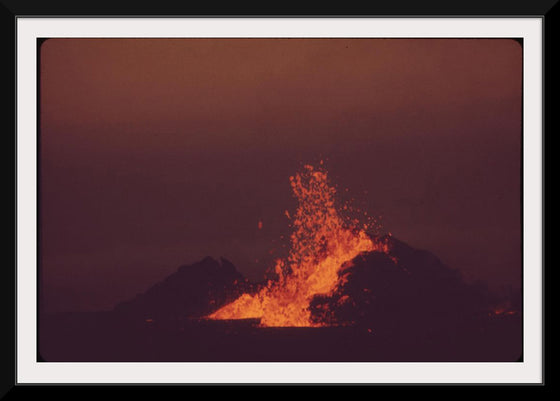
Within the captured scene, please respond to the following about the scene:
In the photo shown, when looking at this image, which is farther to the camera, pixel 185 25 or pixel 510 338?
pixel 510 338

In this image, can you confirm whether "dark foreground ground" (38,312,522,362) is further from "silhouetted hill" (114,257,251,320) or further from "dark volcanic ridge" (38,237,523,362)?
"silhouetted hill" (114,257,251,320)

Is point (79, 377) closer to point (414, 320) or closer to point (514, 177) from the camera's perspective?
point (514, 177)

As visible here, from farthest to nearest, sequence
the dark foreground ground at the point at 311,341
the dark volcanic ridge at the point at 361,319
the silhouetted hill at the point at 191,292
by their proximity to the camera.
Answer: the silhouetted hill at the point at 191,292 < the dark volcanic ridge at the point at 361,319 < the dark foreground ground at the point at 311,341

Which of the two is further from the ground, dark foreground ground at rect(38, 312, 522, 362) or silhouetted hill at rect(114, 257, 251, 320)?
silhouetted hill at rect(114, 257, 251, 320)

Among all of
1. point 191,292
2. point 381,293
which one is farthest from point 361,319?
point 191,292

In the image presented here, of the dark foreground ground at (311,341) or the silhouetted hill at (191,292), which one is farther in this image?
the silhouetted hill at (191,292)

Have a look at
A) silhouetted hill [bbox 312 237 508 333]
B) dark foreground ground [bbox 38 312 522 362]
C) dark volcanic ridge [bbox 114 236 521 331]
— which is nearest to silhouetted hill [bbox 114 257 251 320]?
dark volcanic ridge [bbox 114 236 521 331]

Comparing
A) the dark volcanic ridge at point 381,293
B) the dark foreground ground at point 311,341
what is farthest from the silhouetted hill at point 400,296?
the dark foreground ground at point 311,341

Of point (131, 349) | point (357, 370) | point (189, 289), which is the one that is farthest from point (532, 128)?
point (131, 349)

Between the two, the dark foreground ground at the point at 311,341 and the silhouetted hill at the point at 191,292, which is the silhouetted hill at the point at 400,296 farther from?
the silhouetted hill at the point at 191,292
